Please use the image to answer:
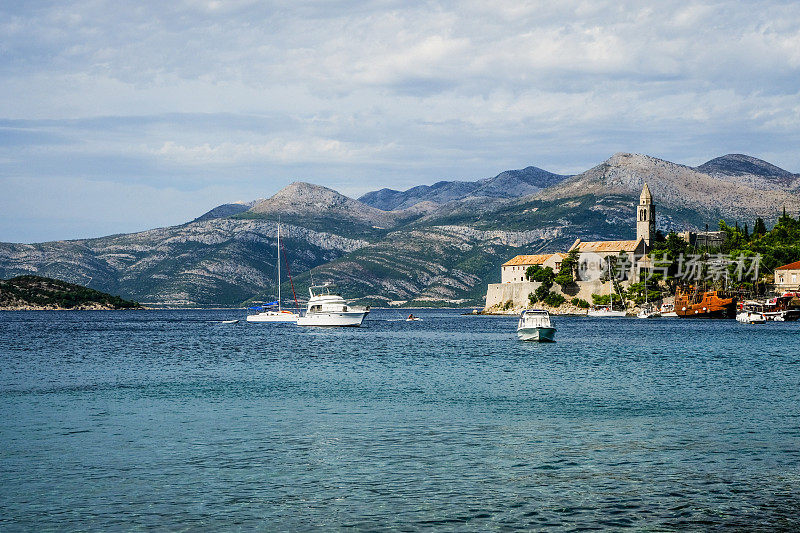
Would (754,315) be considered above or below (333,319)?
below

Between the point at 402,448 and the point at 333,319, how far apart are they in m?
104

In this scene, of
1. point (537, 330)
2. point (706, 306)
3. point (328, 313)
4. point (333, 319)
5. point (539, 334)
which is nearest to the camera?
point (537, 330)

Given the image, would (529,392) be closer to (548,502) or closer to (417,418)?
(417,418)

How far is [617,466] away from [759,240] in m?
189

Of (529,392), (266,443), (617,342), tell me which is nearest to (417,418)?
(266,443)

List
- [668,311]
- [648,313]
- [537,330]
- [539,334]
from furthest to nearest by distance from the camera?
[668,311] < [648,313] < [539,334] < [537,330]

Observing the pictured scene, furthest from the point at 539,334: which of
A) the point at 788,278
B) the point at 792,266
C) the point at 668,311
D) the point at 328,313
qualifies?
the point at 668,311

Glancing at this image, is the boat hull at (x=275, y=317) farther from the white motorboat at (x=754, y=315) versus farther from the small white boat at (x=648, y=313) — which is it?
the white motorboat at (x=754, y=315)

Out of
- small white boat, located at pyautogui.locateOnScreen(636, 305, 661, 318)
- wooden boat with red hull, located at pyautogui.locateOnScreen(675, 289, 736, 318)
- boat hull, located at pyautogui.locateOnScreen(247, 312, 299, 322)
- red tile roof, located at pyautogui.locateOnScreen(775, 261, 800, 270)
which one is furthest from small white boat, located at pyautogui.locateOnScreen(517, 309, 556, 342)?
small white boat, located at pyautogui.locateOnScreen(636, 305, 661, 318)

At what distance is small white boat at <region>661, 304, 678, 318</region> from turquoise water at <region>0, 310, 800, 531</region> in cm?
13152

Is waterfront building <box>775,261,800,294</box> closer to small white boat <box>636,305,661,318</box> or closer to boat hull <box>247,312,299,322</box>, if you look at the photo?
small white boat <box>636,305,661,318</box>

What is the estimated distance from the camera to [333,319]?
131125 mm

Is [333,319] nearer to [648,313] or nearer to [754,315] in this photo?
[754,315]

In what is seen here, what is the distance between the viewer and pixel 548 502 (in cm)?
2086
